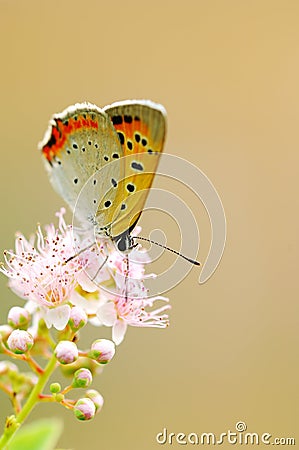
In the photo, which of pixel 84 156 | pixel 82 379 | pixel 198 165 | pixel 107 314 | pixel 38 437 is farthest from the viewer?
pixel 198 165

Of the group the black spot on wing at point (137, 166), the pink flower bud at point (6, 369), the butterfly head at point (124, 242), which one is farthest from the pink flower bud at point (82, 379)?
the black spot on wing at point (137, 166)

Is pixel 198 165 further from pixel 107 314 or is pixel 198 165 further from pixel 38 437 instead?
pixel 38 437

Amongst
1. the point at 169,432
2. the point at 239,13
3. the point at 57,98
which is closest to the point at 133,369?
the point at 169,432

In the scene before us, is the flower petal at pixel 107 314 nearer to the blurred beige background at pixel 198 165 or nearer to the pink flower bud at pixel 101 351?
the pink flower bud at pixel 101 351

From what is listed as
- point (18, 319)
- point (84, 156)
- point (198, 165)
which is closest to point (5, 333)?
point (18, 319)

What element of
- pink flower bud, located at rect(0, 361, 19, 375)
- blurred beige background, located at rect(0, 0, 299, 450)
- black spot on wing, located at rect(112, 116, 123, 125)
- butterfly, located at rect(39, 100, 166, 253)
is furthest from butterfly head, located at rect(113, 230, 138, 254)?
blurred beige background, located at rect(0, 0, 299, 450)

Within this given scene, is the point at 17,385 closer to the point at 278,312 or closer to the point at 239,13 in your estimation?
the point at 278,312
